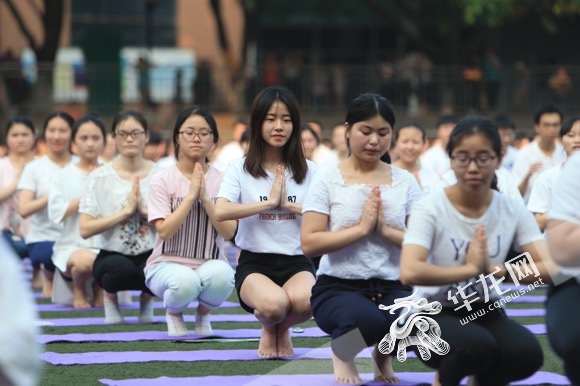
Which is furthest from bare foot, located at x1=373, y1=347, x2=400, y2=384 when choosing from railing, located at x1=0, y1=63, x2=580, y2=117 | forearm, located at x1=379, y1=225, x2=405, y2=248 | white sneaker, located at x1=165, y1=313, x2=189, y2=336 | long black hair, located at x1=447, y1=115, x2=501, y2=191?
railing, located at x1=0, y1=63, x2=580, y2=117

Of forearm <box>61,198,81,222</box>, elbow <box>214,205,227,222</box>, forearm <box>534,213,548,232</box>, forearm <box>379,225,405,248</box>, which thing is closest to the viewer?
forearm <box>379,225,405,248</box>

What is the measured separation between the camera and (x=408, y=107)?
24625 mm

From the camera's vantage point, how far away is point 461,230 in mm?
5977

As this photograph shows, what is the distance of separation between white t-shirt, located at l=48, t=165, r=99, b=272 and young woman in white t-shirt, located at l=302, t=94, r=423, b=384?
4.25m

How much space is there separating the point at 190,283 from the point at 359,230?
217 cm

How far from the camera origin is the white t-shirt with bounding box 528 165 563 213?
10242 mm

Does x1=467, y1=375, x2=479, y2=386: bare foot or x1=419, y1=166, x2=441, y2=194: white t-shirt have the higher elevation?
x1=419, y1=166, x2=441, y2=194: white t-shirt

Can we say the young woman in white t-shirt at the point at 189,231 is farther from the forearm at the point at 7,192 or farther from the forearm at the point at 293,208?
the forearm at the point at 7,192

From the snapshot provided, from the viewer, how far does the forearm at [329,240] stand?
6762mm

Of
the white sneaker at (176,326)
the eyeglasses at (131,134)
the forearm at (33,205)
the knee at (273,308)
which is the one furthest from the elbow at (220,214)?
the forearm at (33,205)

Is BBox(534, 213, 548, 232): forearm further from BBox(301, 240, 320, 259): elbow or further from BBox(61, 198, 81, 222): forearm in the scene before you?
BBox(61, 198, 81, 222): forearm

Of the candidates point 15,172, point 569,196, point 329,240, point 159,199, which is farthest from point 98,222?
point 569,196

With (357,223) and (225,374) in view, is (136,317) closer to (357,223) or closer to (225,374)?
(225,374)

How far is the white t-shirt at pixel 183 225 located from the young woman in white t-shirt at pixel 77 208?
1.90 metres
